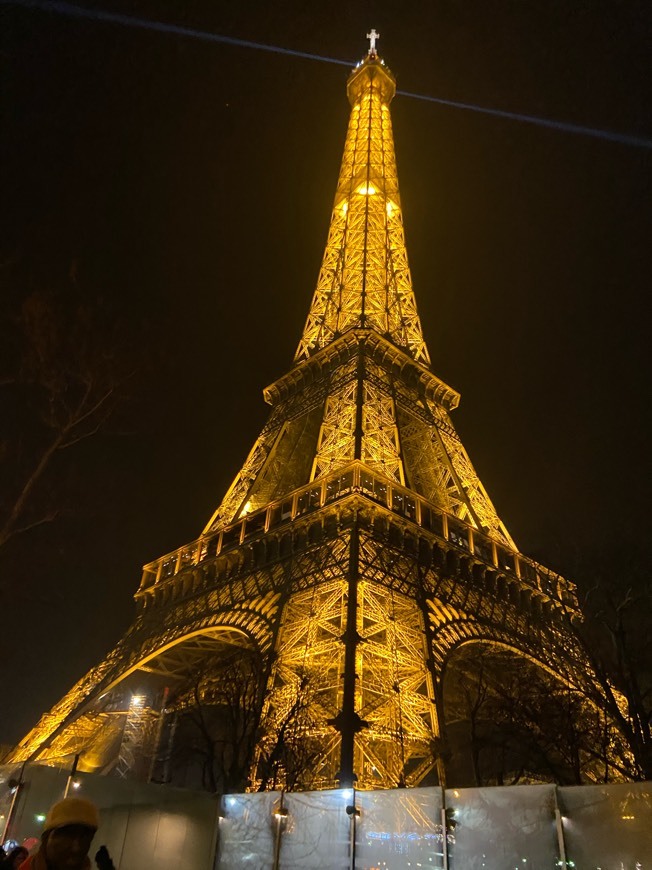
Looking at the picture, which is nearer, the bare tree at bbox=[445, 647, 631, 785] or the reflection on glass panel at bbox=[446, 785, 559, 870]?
the reflection on glass panel at bbox=[446, 785, 559, 870]

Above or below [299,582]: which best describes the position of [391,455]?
above

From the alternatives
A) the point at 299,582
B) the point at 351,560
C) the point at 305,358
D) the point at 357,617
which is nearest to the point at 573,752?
the point at 357,617

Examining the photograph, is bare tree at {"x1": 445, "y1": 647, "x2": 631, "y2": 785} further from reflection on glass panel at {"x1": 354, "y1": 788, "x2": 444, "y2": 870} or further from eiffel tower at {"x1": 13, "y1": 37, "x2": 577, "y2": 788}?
reflection on glass panel at {"x1": 354, "y1": 788, "x2": 444, "y2": 870}

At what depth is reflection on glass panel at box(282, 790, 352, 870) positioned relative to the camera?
955cm

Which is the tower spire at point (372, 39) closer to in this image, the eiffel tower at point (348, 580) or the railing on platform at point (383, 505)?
the eiffel tower at point (348, 580)

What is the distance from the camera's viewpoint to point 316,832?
32.3 feet

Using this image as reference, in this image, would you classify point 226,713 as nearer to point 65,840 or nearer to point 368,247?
point 65,840

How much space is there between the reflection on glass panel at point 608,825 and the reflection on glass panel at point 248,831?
4594mm

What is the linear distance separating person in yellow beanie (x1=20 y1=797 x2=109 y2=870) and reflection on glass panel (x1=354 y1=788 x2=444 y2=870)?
7.26 m

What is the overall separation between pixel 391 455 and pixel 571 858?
20353 millimetres

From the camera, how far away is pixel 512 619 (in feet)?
82.9

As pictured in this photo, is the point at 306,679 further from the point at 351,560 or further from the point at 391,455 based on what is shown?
the point at 391,455

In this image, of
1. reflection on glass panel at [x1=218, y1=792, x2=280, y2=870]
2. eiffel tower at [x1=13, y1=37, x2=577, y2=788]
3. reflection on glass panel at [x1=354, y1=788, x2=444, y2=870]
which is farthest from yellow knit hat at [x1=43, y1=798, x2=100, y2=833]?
eiffel tower at [x1=13, y1=37, x2=577, y2=788]

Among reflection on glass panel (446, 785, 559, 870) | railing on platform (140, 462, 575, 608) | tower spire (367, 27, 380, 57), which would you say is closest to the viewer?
reflection on glass panel (446, 785, 559, 870)
